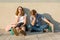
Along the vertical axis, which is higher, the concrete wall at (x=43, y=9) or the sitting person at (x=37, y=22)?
the concrete wall at (x=43, y=9)

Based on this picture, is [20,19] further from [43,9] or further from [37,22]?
[43,9]

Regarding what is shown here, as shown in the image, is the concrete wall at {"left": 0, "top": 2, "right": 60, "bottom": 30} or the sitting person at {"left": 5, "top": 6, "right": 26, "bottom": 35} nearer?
the sitting person at {"left": 5, "top": 6, "right": 26, "bottom": 35}

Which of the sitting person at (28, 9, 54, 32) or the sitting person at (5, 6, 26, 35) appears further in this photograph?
the sitting person at (28, 9, 54, 32)

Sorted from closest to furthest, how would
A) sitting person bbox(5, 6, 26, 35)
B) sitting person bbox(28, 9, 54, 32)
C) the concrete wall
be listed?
1. sitting person bbox(5, 6, 26, 35)
2. sitting person bbox(28, 9, 54, 32)
3. the concrete wall

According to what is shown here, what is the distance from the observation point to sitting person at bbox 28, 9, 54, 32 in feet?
37.5

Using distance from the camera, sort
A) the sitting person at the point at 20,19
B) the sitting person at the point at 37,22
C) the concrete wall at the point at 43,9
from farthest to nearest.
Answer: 1. the concrete wall at the point at 43,9
2. the sitting person at the point at 37,22
3. the sitting person at the point at 20,19

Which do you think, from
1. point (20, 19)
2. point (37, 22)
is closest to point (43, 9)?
point (37, 22)

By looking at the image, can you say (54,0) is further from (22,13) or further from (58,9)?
(22,13)

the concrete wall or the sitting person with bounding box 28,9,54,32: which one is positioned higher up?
the concrete wall

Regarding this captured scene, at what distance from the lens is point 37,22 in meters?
11.6

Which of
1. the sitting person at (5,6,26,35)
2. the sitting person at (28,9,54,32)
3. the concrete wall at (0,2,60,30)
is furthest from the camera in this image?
the concrete wall at (0,2,60,30)

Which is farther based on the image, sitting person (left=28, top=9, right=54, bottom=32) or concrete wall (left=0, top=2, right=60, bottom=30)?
concrete wall (left=0, top=2, right=60, bottom=30)

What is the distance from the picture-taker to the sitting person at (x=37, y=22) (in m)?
11.4

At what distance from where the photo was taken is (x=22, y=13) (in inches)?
454
